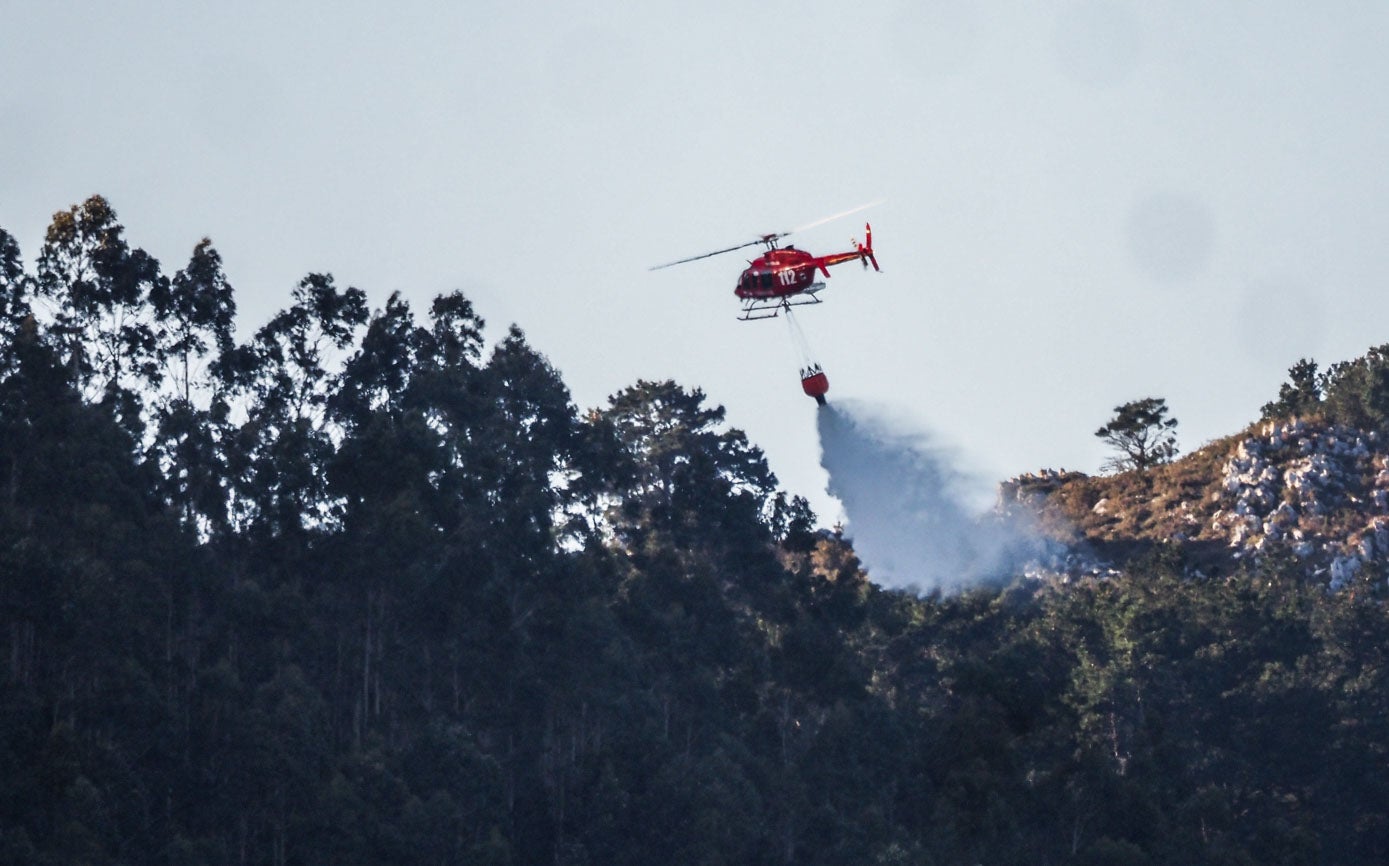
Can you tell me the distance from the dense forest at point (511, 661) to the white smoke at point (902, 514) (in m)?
21.4

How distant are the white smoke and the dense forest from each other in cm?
2140

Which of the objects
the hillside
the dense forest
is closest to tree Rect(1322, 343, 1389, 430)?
the hillside

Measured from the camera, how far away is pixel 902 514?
115 meters

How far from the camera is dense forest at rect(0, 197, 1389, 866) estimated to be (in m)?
54.8

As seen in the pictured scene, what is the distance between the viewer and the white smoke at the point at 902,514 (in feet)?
363

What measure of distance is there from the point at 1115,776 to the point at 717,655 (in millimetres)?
15608

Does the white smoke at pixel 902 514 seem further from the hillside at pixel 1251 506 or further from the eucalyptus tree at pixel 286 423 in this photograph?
the eucalyptus tree at pixel 286 423

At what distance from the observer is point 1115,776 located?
6731 cm

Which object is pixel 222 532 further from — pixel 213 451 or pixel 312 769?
pixel 312 769

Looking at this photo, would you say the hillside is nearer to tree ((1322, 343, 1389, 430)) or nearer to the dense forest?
tree ((1322, 343, 1389, 430))

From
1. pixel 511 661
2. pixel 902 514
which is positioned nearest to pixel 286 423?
pixel 511 661

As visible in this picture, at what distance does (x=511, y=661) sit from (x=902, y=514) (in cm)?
5026

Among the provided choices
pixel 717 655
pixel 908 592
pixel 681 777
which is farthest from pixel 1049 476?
pixel 681 777

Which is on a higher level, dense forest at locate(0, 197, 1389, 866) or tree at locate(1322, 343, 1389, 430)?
tree at locate(1322, 343, 1389, 430)
